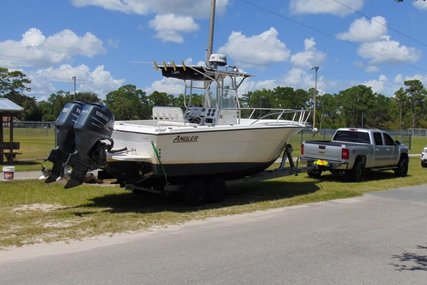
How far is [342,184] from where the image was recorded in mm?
16547

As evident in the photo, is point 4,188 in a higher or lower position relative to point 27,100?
lower

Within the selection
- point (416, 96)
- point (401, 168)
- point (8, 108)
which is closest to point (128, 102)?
point (416, 96)

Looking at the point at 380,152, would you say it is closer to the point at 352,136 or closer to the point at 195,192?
the point at 352,136

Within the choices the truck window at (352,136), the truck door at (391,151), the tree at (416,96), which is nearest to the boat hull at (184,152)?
the truck window at (352,136)

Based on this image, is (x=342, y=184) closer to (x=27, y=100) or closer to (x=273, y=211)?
(x=273, y=211)

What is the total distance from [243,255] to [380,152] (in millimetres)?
12540

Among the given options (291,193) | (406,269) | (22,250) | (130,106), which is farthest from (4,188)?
(130,106)

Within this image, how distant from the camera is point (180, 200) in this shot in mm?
12141

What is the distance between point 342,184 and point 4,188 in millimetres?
9723

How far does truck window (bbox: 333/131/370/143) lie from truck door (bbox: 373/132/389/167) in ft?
1.29

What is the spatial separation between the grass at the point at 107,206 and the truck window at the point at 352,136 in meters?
2.44

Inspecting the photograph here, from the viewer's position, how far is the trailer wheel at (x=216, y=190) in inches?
466

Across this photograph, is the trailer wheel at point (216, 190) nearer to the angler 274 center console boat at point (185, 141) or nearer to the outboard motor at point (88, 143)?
the angler 274 center console boat at point (185, 141)

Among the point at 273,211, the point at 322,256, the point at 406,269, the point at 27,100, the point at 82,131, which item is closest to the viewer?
the point at 406,269
